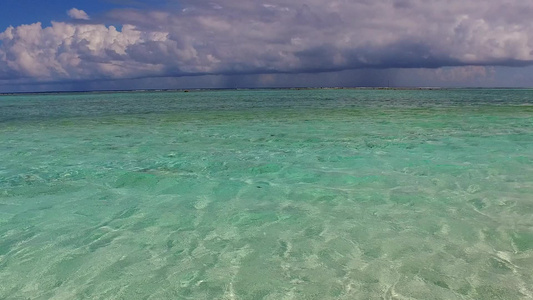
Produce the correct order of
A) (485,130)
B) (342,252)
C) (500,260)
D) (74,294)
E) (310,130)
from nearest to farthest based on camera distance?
(74,294) < (500,260) < (342,252) < (485,130) < (310,130)

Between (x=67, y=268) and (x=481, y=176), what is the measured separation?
8.66 m

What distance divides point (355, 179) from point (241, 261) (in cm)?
466

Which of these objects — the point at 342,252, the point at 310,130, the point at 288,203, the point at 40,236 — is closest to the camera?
the point at 342,252

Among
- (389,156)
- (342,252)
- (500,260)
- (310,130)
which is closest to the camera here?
(500,260)

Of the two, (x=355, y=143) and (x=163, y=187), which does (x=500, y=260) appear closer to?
(x=163, y=187)

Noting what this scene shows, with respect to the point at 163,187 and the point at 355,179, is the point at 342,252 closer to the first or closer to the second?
the point at 355,179

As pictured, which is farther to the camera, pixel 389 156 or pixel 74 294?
pixel 389 156

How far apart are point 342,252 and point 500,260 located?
77.1 inches

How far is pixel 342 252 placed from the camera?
17.1 ft

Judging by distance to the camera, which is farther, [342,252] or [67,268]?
[342,252]

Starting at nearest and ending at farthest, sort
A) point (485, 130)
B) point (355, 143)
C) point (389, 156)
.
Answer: point (389, 156) < point (355, 143) < point (485, 130)

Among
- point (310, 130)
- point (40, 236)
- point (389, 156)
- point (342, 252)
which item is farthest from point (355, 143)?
point (40, 236)

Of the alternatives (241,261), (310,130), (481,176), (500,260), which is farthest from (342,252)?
(310,130)

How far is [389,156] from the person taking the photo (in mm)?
11516
